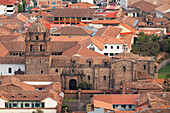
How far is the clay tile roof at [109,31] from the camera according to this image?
168m

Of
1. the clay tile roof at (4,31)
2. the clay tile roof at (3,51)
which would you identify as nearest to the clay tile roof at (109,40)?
the clay tile roof at (3,51)

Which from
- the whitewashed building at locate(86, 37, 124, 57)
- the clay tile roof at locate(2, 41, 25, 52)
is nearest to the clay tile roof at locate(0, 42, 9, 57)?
the clay tile roof at locate(2, 41, 25, 52)

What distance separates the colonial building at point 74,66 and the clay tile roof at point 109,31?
3065 cm

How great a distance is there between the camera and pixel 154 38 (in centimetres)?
17700

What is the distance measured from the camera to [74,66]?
136 metres

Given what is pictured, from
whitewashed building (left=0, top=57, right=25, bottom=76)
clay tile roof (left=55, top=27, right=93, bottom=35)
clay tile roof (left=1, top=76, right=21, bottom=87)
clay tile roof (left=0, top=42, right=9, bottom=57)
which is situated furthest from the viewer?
clay tile roof (left=55, top=27, right=93, bottom=35)

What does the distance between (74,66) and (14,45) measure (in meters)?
22.8

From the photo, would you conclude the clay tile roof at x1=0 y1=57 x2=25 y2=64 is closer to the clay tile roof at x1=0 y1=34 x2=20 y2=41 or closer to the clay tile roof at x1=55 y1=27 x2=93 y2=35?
the clay tile roof at x1=0 y1=34 x2=20 y2=41

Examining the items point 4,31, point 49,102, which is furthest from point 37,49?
point 4,31

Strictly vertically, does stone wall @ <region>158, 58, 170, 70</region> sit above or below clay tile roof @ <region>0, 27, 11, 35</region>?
below

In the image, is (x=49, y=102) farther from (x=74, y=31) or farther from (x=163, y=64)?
(x=74, y=31)

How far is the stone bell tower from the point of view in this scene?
135m

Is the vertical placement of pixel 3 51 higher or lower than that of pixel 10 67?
higher

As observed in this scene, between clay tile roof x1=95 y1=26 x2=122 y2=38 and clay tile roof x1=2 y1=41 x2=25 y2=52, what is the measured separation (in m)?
22.3
